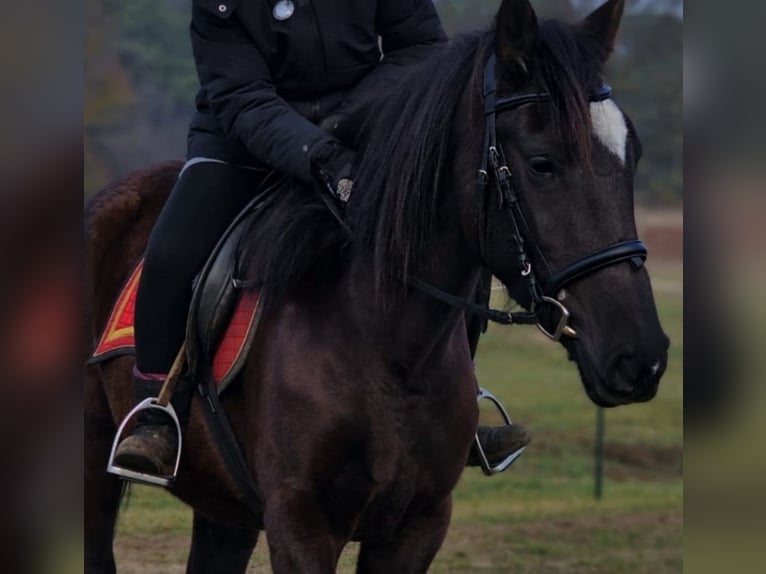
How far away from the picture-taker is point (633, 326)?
9.07ft

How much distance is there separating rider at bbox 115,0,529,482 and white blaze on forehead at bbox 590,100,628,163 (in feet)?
2.82

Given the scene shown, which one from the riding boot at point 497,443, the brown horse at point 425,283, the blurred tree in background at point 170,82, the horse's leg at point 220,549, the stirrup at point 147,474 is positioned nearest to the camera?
the brown horse at point 425,283

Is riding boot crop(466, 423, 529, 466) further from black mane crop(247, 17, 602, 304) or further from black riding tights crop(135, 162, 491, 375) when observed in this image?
black riding tights crop(135, 162, 491, 375)

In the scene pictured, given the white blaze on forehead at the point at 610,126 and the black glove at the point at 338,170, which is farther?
the black glove at the point at 338,170

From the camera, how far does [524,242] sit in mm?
3008

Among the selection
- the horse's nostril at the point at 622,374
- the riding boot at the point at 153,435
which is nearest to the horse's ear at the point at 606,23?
the horse's nostril at the point at 622,374

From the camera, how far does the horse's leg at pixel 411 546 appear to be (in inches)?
146

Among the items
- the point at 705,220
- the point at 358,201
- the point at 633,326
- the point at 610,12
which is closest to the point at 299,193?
the point at 358,201

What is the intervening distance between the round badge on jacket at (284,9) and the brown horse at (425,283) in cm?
39

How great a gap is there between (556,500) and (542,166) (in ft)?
24.3

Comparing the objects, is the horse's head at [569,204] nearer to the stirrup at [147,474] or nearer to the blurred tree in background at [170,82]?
the stirrup at [147,474]

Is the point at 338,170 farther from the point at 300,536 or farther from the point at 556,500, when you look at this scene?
the point at 556,500

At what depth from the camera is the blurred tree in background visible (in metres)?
17.6

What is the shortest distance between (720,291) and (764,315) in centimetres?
7
